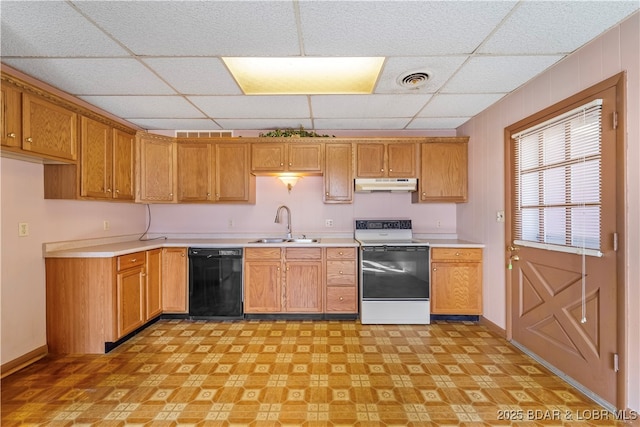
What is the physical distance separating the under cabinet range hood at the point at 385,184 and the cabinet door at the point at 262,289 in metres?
1.43

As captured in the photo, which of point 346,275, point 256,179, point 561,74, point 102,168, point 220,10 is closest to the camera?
point 220,10

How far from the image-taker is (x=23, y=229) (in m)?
2.44

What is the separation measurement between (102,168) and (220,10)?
2228 mm

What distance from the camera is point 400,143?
3713 millimetres

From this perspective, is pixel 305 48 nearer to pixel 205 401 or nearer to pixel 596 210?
pixel 596 210

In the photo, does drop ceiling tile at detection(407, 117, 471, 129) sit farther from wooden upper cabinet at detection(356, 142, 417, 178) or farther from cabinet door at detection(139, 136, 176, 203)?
cabinet door at detection(139, 136, 176, 203)

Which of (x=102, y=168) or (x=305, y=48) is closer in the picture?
(x=305, y=48)

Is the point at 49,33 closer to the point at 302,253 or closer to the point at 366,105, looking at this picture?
the point at 366,105

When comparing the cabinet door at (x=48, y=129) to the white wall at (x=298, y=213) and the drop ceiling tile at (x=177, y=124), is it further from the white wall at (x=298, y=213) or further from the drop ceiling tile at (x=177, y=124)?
the white wall at (x=298, y=213)

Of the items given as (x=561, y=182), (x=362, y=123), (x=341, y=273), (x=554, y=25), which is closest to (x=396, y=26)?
(x=554, y=25)

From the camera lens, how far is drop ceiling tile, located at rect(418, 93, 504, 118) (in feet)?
9.39

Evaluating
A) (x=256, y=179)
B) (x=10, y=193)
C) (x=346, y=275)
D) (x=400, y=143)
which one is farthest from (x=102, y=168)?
(x=400, y=143)

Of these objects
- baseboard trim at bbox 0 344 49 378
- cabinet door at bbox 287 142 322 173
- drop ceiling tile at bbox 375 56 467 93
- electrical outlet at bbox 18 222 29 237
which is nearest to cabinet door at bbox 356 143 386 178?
cabinet door at bbox 287 142 322 173

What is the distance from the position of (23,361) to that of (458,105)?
4.70 m
